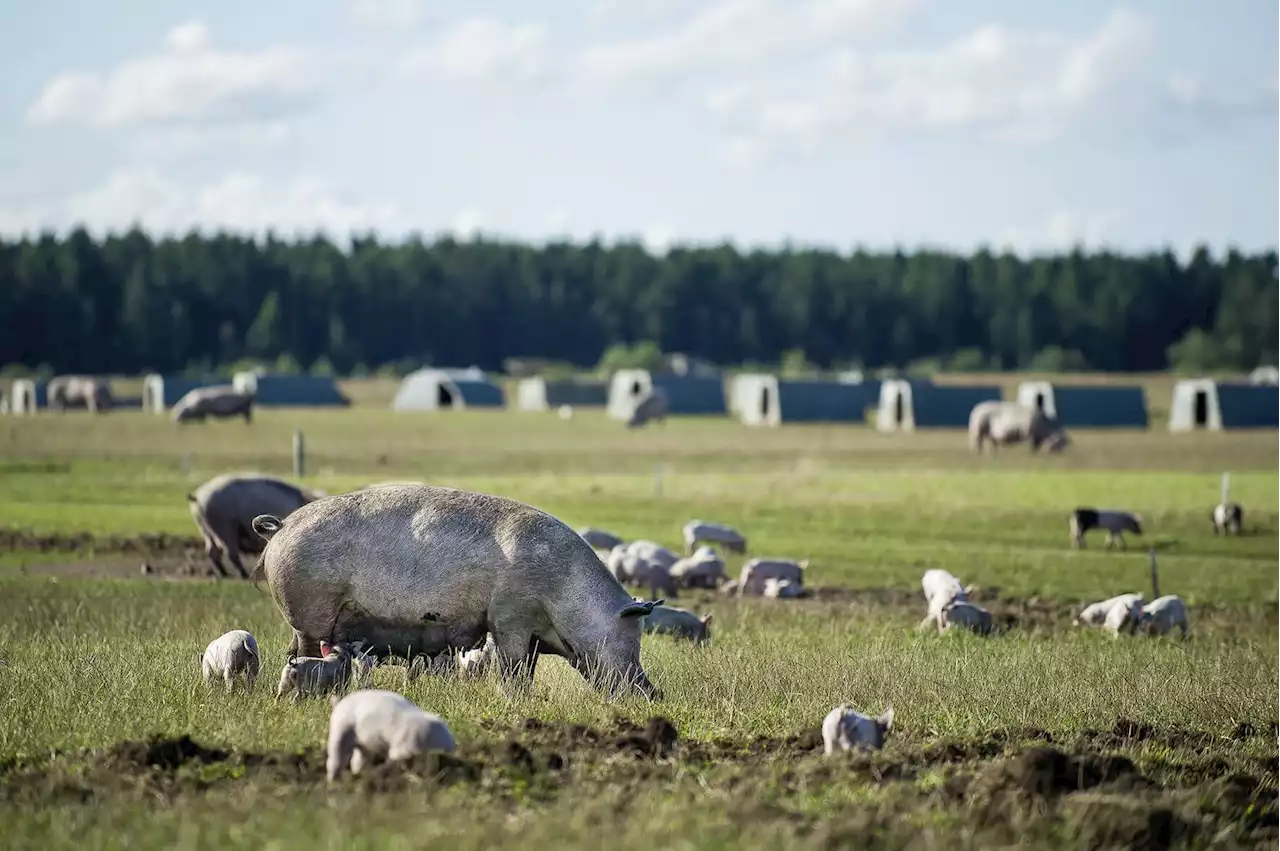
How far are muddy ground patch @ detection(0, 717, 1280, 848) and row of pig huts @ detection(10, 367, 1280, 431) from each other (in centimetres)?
6791

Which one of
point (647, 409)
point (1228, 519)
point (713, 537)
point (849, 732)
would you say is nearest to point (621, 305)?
point (647, 409)

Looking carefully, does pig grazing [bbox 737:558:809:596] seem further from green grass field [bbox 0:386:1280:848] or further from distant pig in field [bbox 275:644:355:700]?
distant pig in field [bbox 275:644:355:700]

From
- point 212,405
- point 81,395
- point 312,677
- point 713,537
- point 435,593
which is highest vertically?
point 81,395

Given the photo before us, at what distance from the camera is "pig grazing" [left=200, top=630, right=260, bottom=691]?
1418cm

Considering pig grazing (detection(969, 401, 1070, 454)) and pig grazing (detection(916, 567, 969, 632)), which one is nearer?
pig grazing (detection(916, 567, 969, 632))

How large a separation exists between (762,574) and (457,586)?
1247 centimetres

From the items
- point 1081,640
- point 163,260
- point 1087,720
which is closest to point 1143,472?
point 1081,640

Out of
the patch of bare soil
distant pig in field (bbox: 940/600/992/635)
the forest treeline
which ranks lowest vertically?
distant pig in field (bbox: 940/600/992/635)

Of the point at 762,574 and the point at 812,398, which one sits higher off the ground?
the point at 812,398

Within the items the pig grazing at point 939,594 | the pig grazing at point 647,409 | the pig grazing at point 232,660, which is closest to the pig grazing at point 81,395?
the pig grazing at point 647,409

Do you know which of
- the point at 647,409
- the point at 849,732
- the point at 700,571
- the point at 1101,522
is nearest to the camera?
the point at 849,732

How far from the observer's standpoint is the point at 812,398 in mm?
85250

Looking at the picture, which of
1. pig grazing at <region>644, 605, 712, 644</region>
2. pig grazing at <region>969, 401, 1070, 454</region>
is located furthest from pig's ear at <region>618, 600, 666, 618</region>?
pig grazing at <region>969, 401, 1070, 454</region>

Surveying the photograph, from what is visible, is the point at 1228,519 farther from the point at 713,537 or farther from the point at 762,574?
the point at 762,574
